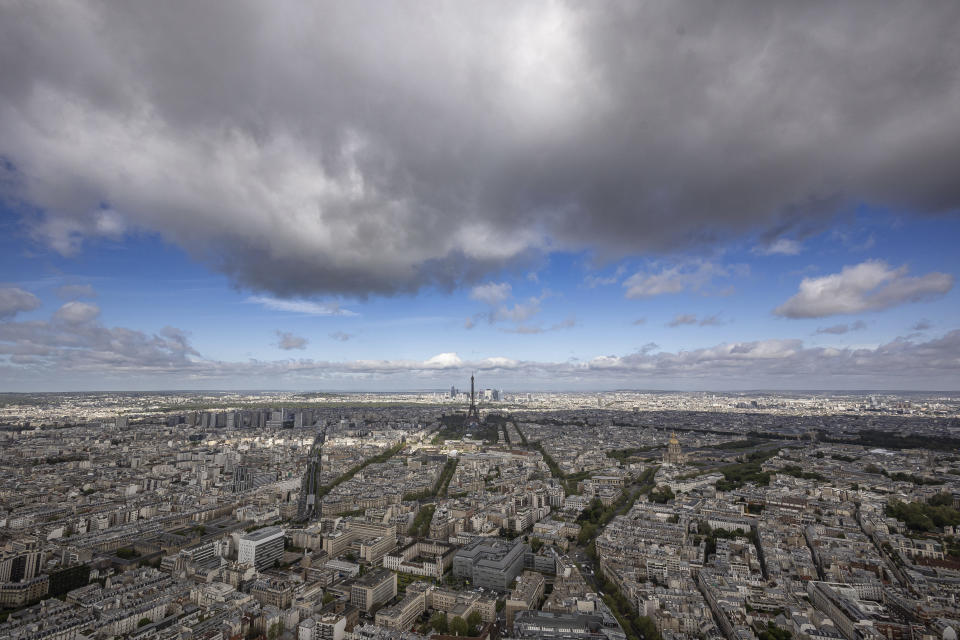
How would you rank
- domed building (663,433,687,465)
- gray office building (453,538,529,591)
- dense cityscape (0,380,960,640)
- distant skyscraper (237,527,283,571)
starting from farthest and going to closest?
domed building (663,433,687,465) → distant skyscraper (237,527,283,571) → gray office building (453,538,529,591) → dense cityscape (0,380,960,640)

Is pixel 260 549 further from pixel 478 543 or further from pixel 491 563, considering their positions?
pixel 491 563

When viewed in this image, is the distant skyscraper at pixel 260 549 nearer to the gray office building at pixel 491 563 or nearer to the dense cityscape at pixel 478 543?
the dense cityscape at pixel 478 543

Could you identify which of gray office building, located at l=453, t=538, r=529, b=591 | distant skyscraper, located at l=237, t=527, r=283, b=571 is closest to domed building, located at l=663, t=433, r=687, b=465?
gray office building, located at l=453, t=538, r=529, b=591

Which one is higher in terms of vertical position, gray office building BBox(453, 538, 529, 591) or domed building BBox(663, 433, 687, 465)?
domed building BBox(663, 433, 687, 465)

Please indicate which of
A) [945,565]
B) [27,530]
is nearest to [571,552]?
[945,565]

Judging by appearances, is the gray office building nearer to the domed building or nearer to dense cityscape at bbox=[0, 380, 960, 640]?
dense cityscape at bbox=[0, 380, 960, 640]

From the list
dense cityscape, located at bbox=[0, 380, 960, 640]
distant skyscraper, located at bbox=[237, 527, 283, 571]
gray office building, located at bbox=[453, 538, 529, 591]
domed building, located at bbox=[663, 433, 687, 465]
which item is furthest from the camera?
domed building, located at bbox=[663, 433, 687, 465]

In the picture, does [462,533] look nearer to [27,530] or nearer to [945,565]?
[945,565]

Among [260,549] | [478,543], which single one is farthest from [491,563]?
[260,549]
